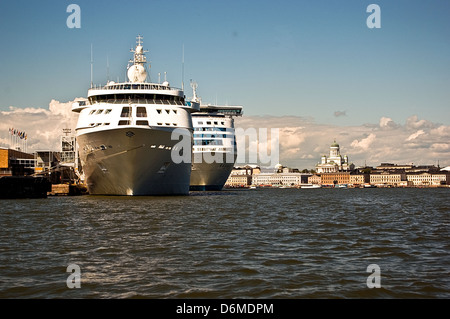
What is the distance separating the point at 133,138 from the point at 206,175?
4463 cm

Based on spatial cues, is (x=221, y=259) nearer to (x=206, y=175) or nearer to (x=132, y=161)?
(x=132, y=161)

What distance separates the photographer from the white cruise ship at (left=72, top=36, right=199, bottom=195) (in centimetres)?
4962

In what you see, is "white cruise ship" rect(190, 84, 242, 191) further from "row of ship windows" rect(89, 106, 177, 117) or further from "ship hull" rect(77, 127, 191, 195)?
"row of ship windows" rect(89, 106, 177, 117)

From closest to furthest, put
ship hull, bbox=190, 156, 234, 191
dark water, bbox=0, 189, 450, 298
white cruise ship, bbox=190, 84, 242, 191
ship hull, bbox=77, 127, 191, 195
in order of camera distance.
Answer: dark water, bbox=0, 189, 450, 298 → ship hull, bbox=77, 127, 191, 195 → ship hull, bbox=190, 156, 234, 191 → white cruise ship, bbox=190, 84, 242, 191

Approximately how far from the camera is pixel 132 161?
49500 mm

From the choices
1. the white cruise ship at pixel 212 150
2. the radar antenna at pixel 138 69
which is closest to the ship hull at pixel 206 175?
the white cruise ship at pixel 212 150

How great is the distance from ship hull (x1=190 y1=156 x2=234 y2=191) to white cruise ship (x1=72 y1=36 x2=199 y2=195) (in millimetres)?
32916

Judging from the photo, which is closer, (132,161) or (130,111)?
(132,161)

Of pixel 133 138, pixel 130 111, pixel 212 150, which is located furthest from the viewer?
pixel 212 150

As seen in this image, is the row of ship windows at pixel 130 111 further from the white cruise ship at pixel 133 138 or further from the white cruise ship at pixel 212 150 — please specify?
the white cruise ship at pixel 212 150

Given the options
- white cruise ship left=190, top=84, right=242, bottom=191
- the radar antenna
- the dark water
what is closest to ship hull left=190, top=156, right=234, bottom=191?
white cruise ship left=190, top=84, right=242, bottom=191

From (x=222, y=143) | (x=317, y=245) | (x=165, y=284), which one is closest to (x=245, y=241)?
(x=317, y=245)

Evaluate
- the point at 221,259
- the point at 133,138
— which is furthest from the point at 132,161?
the point at 221,259

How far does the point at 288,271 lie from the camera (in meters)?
15.5
